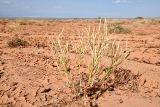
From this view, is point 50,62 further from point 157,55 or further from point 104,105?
point 157,55

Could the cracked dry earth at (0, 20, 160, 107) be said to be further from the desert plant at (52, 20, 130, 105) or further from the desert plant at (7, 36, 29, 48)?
the desert plant at (7, 36, 29, 48)

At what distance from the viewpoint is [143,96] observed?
16.0ft

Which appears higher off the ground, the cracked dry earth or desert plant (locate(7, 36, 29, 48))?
desert plant (locate(7, 36, 29, 48))

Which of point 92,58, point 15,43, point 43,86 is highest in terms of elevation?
point 92,58

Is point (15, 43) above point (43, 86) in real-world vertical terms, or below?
above

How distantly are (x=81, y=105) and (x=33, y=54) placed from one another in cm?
387

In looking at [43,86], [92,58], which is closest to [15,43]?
[43,86]

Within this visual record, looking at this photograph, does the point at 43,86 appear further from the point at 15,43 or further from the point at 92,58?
the point at 15,43

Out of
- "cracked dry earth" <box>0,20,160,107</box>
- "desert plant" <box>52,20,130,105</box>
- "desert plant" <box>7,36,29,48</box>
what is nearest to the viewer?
"desert plant" <box>52,20,130,105</box>

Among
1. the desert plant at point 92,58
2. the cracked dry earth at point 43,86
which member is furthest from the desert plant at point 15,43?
the desert plant at point 92,58

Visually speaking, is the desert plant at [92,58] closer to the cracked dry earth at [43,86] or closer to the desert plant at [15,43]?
the cracked dry earth at [43,86]

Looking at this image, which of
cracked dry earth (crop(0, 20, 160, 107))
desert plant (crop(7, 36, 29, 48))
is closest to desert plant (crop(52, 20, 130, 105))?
cracked dry earth (crop(0, 20, 160, 107))

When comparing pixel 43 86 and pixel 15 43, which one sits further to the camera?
pixel 15 43

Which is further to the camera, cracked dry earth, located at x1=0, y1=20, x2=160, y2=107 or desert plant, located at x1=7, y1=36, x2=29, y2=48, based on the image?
desert plant, located at x1=7, y1=36, x2=29, y2=48
